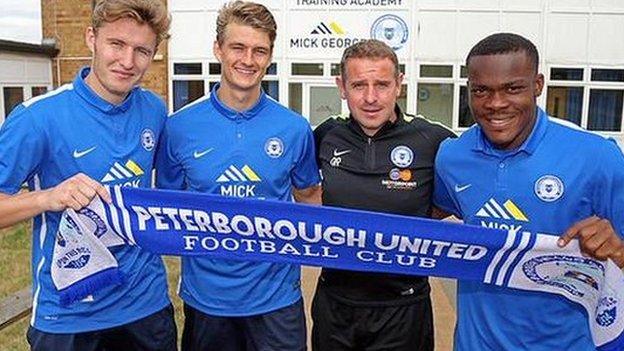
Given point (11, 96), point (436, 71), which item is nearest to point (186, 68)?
point (11, 96)

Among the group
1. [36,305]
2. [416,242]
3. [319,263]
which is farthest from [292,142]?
[36,305]

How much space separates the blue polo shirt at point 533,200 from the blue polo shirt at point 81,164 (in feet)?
4.78

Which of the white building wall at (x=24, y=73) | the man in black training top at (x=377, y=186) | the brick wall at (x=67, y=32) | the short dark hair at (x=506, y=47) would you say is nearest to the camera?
the short dark hair at (x=506, y=47)

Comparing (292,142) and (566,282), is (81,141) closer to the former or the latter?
(292,142)

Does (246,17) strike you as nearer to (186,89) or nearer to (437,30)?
(437,30)

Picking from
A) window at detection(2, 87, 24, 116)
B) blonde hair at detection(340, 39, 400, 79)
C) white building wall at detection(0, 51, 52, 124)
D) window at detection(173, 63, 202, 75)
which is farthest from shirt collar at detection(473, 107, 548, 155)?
window at detection(173, 63, 202, 75)

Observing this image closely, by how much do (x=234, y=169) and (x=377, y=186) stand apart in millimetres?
739

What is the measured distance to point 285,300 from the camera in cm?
317

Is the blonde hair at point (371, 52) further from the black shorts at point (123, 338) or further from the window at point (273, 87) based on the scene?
the window at point (273, 87)

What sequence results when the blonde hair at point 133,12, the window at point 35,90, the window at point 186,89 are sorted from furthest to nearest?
1. the window at point 186,89
2. the window at point 35,90
3. the blonde hair at point 133,12

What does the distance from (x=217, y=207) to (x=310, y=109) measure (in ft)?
52.2

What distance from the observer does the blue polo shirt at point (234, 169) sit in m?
3.09

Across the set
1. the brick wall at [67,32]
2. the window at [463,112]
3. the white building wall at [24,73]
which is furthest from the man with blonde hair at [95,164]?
the window at [463,112]

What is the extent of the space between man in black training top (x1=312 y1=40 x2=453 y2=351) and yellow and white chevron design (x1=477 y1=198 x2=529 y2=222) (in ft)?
2.10
